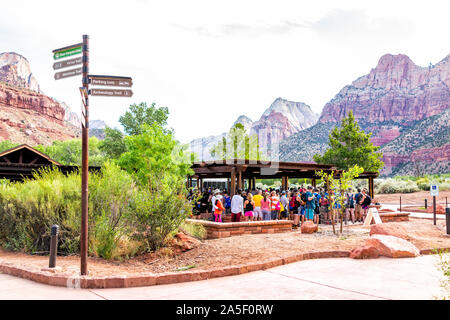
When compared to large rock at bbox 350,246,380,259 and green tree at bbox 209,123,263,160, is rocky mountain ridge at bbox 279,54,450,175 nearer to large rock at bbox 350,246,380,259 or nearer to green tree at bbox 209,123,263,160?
green tree at bbox 209,123,263,160

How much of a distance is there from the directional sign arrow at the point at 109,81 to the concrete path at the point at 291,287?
10.2 feet

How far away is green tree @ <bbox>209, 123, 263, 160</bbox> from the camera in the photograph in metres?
45.8

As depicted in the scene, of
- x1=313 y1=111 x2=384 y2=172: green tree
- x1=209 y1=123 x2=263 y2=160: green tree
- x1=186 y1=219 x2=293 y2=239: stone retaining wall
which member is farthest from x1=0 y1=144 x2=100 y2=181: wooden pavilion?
x1=313 y1=111 x2=384 y2=172: green tree

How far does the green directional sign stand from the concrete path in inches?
139

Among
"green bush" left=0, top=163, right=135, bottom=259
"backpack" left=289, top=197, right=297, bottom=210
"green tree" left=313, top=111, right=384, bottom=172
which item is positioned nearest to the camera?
"green bush" left=0, top=163, right=135, bottom=259

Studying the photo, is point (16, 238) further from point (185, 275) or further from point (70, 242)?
point (185, 275)

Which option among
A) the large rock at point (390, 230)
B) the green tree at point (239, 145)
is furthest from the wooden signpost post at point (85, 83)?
the green tree at point (239, 145)

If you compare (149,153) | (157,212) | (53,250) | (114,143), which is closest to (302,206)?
(157,212)

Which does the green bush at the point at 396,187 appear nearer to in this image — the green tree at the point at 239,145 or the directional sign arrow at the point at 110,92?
the green tree at the point at 239,145

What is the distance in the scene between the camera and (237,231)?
10.8m

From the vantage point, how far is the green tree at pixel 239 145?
45.8m

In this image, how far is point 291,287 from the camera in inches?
200

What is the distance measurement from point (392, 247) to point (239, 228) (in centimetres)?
459
